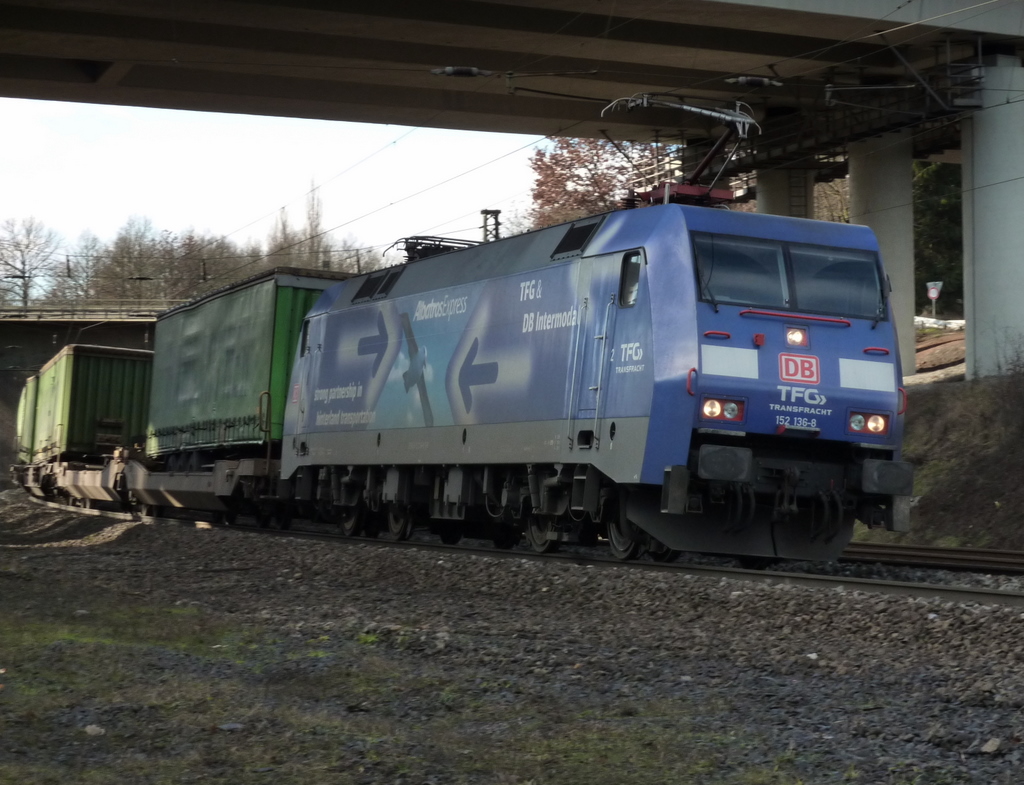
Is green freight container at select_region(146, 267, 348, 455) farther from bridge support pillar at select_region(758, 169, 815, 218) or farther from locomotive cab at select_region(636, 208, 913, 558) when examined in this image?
bridge support pillar at select_region(758, 169, 815, 218)

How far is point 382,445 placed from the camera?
55.8ft

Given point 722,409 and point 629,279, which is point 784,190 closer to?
point 629,279

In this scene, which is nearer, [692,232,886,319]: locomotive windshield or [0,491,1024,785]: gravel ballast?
[0,491,1024,785]: gravel ballast

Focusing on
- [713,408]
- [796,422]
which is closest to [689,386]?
[713,408]

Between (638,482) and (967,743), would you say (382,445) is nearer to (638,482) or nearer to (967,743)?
(638,482)

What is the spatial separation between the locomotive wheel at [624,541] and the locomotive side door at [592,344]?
942 millimetres

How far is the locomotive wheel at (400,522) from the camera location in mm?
17656

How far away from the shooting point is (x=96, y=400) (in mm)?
30672

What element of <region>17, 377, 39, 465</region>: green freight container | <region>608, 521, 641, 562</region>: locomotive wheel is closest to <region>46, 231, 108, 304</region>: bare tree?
<region>17, 377, 39, 465</region>: green freight container

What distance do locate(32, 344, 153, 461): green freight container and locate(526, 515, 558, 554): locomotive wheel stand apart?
18384 mm

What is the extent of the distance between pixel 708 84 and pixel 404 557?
20.4 meters

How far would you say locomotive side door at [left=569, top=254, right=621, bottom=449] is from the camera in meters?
12.6

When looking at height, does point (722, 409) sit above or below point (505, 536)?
above

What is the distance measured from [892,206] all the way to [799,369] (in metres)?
19.6
